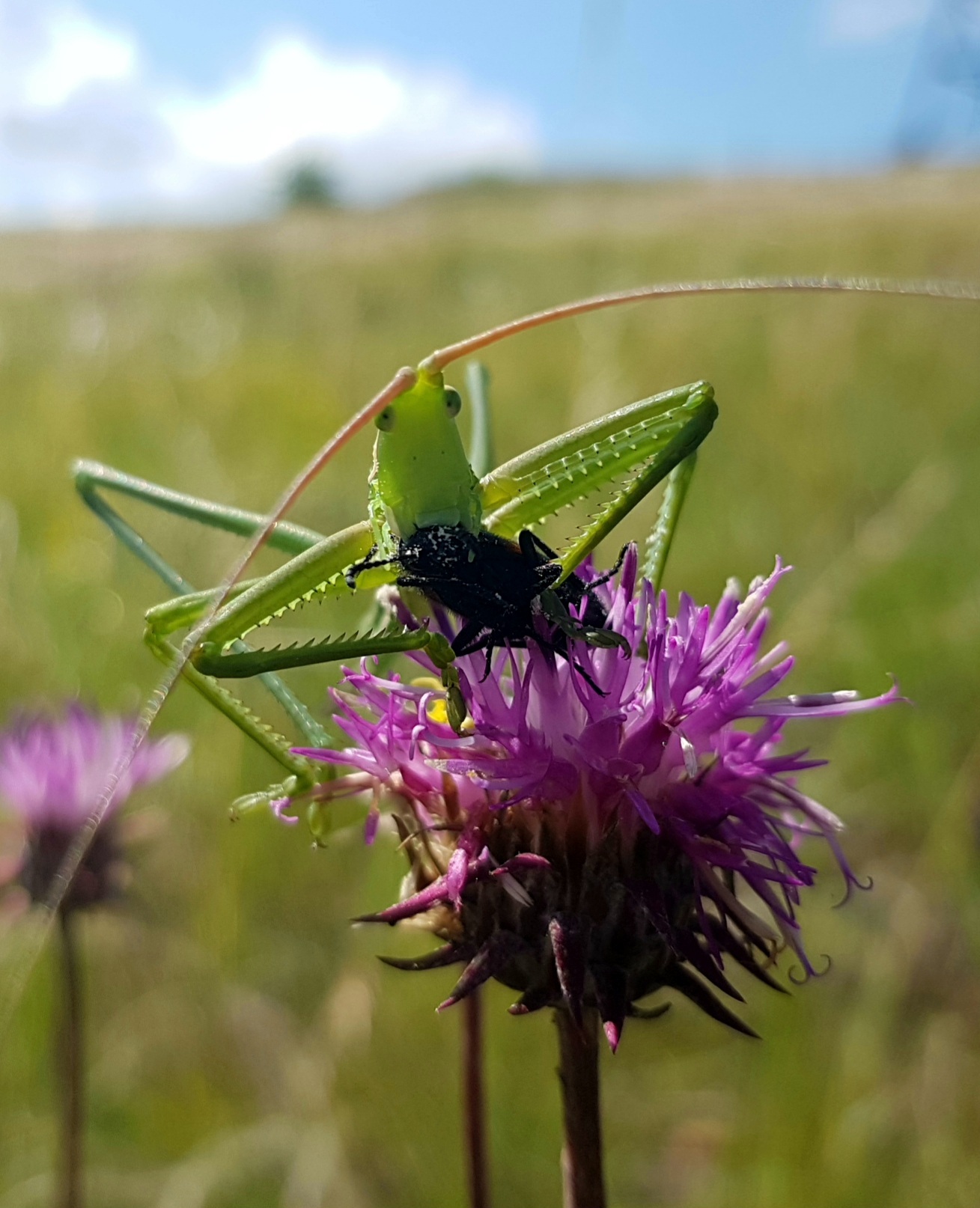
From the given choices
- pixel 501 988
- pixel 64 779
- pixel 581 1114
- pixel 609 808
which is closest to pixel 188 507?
pixel 64 779

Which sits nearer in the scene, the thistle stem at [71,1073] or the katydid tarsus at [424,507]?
the katydid tarsus at [424,507]

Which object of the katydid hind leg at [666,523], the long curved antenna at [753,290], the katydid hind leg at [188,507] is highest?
the long curved antenna at [753,290]

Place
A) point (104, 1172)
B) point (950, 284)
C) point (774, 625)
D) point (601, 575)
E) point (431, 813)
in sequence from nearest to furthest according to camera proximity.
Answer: point (950, 284) < point (431, 813) < point (601, 575) < point (104, 1172) < point (774, 625)

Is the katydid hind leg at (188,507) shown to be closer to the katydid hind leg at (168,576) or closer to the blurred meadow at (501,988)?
the katydid hind leg at (168,576)

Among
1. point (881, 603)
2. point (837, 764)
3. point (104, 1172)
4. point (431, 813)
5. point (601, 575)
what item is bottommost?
point (104, 1172)

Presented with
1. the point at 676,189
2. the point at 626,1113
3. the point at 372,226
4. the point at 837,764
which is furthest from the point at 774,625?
the point at 676,189

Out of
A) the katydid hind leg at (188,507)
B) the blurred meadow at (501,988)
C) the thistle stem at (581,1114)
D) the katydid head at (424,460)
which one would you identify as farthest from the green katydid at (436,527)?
the blurred meadow at (501,988)

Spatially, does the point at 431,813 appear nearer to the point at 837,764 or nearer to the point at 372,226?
the point at 837,764
